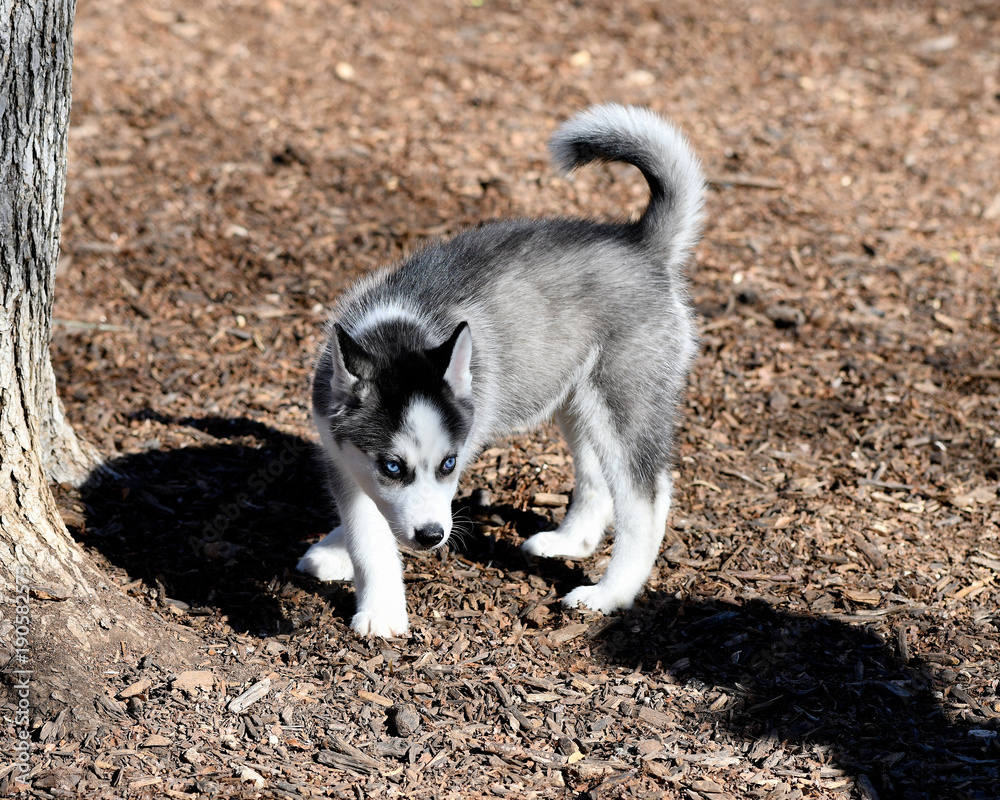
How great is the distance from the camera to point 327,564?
174 inches

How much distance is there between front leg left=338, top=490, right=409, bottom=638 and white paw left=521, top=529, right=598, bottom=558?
32.8 inches

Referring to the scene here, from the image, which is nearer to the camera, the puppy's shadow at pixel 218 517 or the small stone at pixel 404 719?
the small stone at pixel 404 719

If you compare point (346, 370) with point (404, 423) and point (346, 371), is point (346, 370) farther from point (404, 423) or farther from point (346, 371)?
point (404, 423)

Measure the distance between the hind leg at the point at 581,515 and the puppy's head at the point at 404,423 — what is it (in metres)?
0.98

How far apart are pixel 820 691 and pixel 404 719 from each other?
1621mm

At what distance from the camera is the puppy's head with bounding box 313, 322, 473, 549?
11.9 ft

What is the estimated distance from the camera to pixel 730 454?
212 inches

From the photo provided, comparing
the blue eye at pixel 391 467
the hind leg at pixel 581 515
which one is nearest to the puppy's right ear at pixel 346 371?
the blue eye at pixel 391 467

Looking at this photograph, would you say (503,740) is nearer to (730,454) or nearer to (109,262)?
(730,454)

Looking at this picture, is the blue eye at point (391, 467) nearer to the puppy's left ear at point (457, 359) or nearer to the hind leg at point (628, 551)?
the puppy's left ear at point (457, 359)

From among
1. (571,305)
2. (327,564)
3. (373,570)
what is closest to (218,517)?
(327,564)

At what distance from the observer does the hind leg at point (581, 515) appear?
15.5 ft

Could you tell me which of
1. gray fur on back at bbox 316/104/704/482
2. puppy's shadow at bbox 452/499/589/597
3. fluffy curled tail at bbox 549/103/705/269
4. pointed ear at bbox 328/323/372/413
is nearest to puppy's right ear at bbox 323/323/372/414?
pointed ear at bbox 328/323/372/413

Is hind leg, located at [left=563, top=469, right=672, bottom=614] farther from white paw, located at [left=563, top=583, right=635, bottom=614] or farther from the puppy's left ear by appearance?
the puppy's left ear
